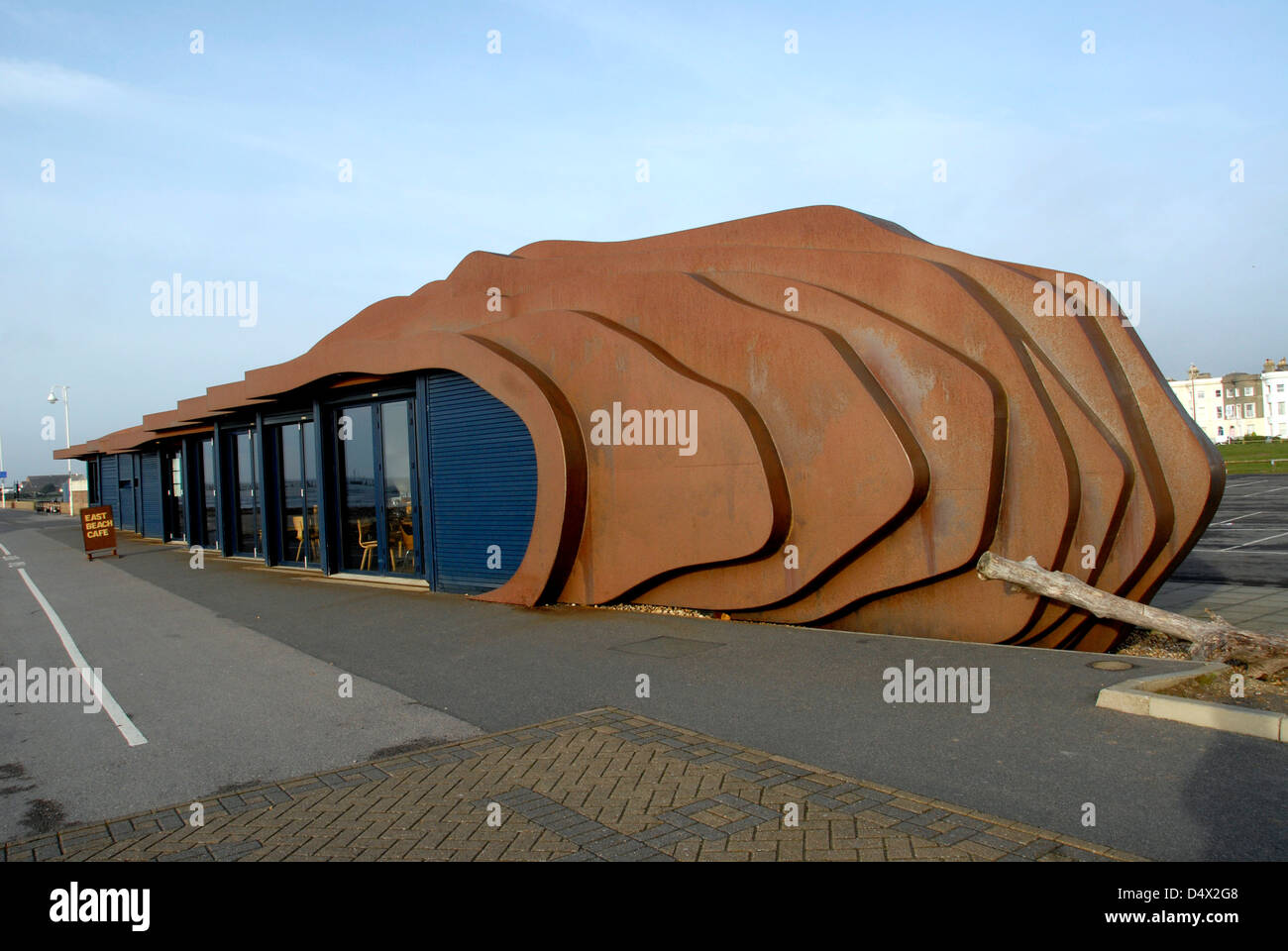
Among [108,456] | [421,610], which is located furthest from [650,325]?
[108,456]

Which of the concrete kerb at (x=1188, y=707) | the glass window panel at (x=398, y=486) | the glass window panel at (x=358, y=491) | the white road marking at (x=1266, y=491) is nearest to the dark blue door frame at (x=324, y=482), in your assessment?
the glass window panel at (x=358, y=491)

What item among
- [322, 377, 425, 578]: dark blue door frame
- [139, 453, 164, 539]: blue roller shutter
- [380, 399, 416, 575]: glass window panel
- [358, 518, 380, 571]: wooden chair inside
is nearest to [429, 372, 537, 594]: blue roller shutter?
[322, 377, 425, 578]: dark blue door frame

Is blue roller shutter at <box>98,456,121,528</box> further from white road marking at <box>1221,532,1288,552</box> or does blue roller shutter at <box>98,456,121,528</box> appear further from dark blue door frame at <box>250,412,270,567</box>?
white road marking at <box>1221,532,1288,552</box>

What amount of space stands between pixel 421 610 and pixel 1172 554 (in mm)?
8467

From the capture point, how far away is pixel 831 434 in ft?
29.0

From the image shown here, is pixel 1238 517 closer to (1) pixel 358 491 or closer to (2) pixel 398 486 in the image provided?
(2) pixel 398 486

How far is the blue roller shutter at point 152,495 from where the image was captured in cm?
2821

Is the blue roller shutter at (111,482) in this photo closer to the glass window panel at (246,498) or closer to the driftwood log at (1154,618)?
the glass window panel at (246,498)

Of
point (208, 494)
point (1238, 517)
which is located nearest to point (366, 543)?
point (208, 494)

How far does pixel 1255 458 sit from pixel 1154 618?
65201 mm

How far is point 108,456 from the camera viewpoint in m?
34.2

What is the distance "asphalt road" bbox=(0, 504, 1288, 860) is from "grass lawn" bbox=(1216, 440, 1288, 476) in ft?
131

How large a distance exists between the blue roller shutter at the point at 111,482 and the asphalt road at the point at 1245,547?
3400 centimetres

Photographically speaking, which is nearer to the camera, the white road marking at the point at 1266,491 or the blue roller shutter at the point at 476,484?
the blue roller shutter at the point at 476,484
